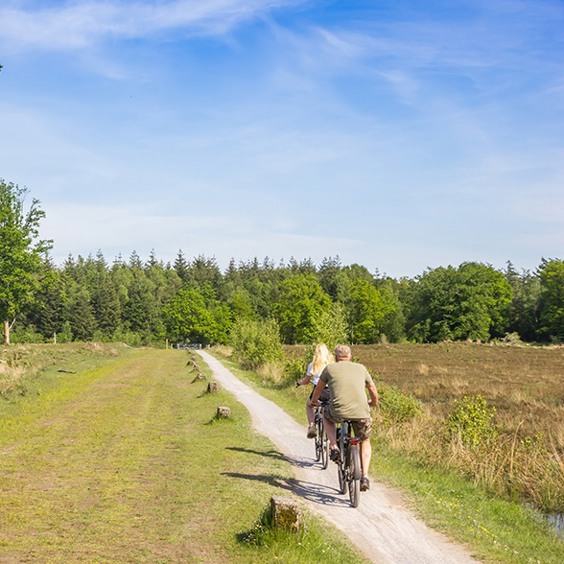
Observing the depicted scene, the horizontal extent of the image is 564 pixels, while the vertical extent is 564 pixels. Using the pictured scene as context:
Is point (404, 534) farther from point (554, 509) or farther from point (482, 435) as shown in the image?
point (482, 435)

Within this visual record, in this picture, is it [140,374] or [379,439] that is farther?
[140,374]

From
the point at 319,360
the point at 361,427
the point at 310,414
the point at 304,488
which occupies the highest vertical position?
the point at 319,360

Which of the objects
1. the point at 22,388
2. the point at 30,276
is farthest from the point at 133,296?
the point at 22,388

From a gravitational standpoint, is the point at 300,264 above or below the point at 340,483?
above

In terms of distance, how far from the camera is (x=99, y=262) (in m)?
187

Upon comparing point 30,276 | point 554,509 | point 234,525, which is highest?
point 30,276

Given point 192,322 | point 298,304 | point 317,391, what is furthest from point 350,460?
point 192,322

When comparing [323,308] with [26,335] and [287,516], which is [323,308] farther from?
[287,516]

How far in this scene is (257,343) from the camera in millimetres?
40812

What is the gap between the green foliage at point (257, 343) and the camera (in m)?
37.6

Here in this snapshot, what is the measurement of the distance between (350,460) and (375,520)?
0.90 meters

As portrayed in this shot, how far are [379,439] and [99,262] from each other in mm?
182502

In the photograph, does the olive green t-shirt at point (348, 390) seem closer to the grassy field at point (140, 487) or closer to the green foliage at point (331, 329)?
the grassy field at point (140, 487)

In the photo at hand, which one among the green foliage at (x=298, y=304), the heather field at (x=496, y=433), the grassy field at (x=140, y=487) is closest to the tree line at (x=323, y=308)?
the green foliage at (x=298, y=304)
